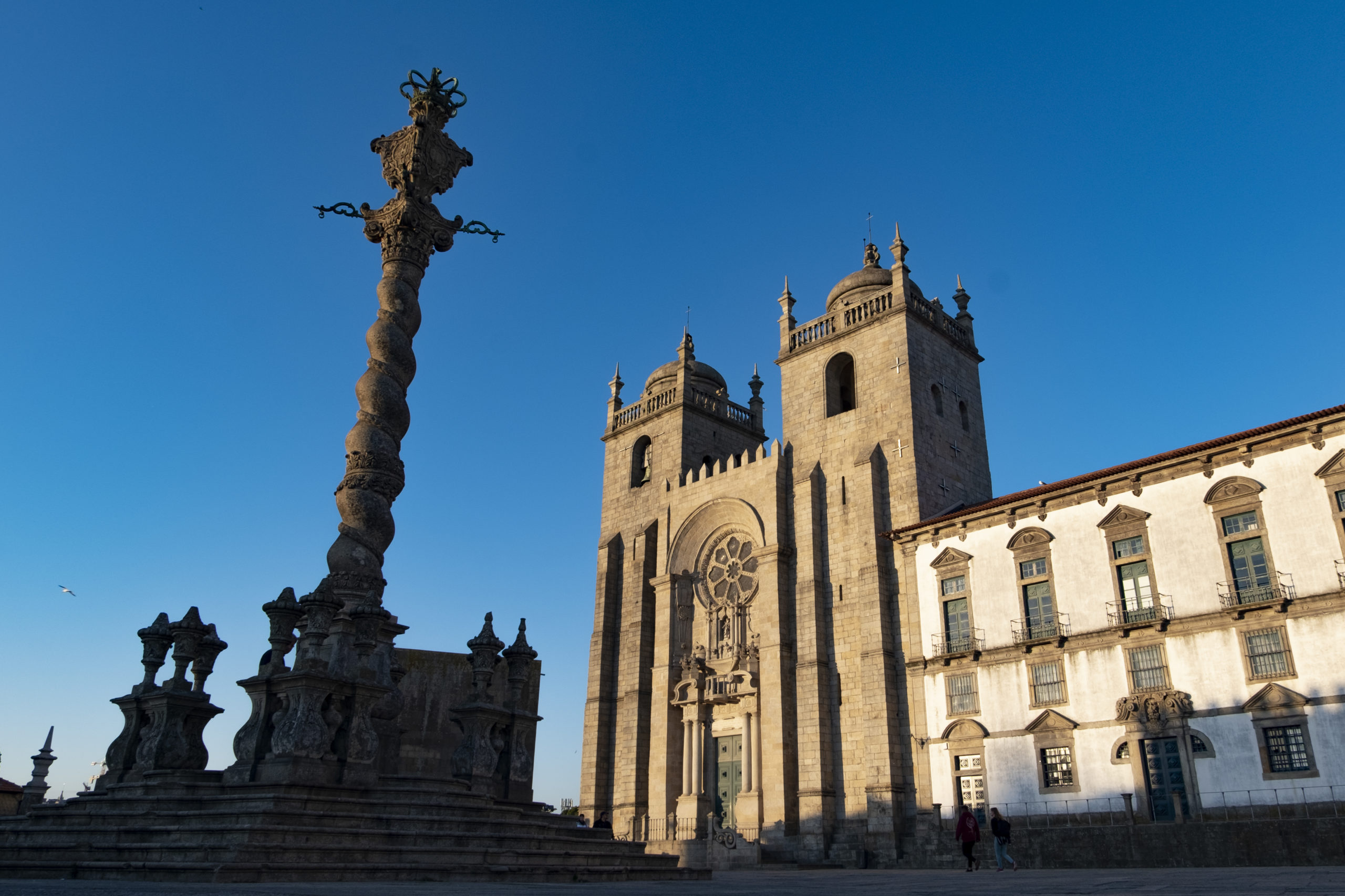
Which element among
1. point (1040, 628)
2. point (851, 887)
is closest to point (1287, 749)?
point (1040, 628)

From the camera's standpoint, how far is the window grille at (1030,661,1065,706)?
2512 cm

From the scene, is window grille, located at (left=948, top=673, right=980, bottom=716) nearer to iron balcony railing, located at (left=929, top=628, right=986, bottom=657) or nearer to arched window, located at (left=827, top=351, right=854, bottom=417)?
iron balcony railing, located at (left=929, top=628, right=986, bottom=657)

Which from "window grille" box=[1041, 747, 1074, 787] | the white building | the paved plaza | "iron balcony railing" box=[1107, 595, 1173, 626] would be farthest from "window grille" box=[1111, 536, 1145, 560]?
the paved plaza

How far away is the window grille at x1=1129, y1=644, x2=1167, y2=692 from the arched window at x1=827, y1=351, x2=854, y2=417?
1424cm

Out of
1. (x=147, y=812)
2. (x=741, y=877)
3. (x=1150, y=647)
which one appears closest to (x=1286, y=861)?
(x=1150, y=647)

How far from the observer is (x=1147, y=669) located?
23.7 m

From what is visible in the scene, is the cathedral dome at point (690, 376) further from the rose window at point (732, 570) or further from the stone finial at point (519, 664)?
the stone finial at point (519, 664)

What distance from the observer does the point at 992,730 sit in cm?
2612

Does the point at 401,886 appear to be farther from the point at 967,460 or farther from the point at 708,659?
the point at 967,460

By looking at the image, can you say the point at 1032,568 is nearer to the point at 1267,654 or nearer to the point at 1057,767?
the point at 1057,767

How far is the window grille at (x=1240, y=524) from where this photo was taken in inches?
903

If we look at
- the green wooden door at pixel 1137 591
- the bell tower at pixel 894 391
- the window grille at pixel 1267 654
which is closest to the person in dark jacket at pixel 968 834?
the green wooden door at pixel 1137 591

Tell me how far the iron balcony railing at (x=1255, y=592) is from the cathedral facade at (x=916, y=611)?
64 mm

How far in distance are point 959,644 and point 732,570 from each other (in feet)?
34.8
